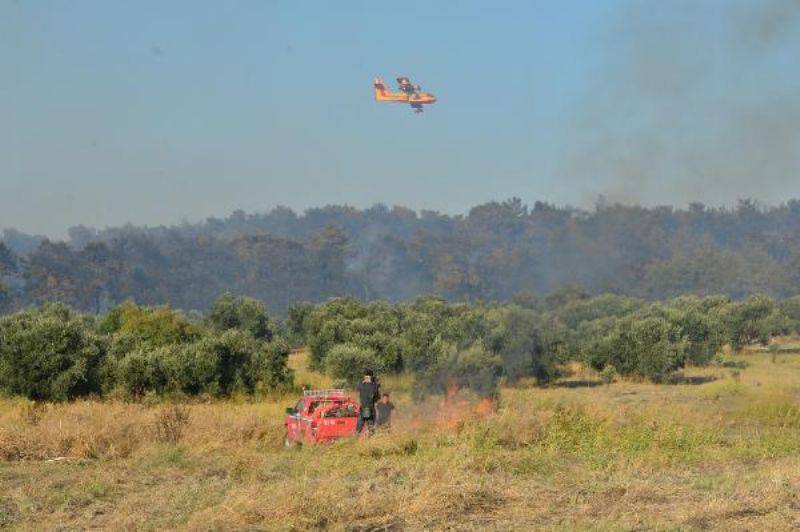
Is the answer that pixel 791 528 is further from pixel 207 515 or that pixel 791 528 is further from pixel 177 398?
pixel 177 398

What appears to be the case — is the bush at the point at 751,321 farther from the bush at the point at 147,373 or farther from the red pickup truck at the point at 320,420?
the red pickup truck at the point at 320,420

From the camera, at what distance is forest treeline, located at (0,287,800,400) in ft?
112

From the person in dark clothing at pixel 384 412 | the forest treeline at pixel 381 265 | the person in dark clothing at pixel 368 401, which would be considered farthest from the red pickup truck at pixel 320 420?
the forest treeline at pixel 381 265

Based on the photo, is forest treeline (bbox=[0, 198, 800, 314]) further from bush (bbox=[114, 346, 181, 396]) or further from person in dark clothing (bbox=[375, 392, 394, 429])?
person in dark clothing (bbox=[375, 392, 394, 429])

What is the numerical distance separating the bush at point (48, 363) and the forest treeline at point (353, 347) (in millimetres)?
39

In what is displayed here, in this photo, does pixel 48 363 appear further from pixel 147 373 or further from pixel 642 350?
pixel 642 350

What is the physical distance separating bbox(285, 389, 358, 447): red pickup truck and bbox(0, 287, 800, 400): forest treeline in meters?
9.83

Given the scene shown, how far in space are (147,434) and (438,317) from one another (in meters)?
34.1

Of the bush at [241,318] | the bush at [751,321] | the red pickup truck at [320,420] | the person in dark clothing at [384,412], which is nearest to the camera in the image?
the red pickup truck at [320,420]

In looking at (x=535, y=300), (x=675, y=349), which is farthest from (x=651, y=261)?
(x=675, y=349)

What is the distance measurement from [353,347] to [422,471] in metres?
25.2

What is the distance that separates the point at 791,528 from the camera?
11758 millimetres

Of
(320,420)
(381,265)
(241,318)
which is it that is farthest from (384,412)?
(381,265)

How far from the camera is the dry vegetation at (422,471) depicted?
12.9 m
